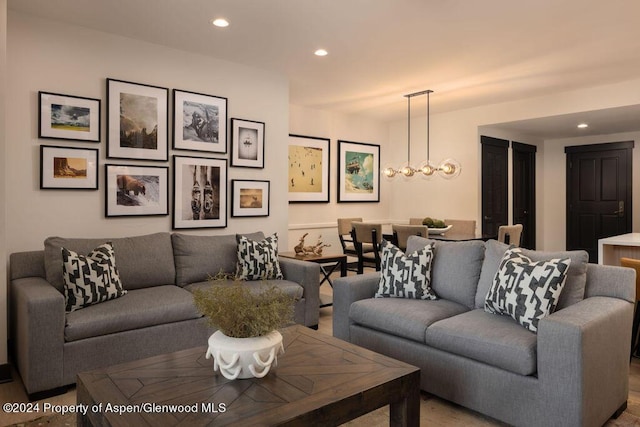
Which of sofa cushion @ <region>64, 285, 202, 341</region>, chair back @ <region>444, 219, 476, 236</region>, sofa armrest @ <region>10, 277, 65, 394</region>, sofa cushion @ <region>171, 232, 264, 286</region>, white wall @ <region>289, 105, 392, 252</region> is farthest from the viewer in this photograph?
white wall @ <region>289, 105, 392, 252</region>

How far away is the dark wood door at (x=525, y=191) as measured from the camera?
7.72m

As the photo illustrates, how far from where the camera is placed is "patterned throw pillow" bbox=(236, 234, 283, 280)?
12.8ft

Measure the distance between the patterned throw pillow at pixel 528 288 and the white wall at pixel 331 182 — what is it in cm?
414

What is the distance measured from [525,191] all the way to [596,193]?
3.94 ft

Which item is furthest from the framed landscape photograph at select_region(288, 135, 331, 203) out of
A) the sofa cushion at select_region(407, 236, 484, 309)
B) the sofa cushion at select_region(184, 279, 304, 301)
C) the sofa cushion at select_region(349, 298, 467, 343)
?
the sofa cushion at select_region(349, 298, 467, 343)

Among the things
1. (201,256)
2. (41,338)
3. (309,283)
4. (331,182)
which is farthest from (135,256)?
(331,182)

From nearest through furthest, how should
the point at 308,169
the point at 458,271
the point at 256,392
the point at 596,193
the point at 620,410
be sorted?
the point at 256,392 < the point at 620,410 < the point at 458,271 < the point at 308,169 < the point at 596,193

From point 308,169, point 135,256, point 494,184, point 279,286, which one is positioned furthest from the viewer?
point 494,184

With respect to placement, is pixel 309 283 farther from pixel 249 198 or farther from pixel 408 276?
pixel 249 198

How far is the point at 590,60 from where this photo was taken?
4488mm

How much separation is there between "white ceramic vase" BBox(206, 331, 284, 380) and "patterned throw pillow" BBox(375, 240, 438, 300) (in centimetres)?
149

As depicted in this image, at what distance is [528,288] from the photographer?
243 cm

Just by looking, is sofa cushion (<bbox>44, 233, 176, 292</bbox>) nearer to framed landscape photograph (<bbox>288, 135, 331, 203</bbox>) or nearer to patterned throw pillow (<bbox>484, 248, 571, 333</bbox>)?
patterned throw pillow (<bbox>484, 248, 571, 333</bbox>)

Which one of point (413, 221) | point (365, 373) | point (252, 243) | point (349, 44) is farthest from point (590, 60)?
point (365, 373)
